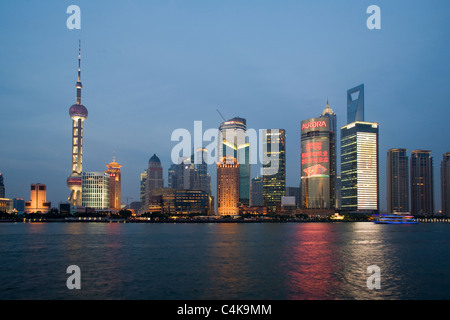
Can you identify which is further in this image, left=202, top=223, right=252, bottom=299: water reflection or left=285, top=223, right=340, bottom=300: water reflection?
left=202, top=223, right=252, bottom=299: water reflection

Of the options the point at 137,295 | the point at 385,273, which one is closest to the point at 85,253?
the point at 137,295

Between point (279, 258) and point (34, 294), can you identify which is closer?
point (34, 294)

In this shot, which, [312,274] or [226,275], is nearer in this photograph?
[226,275]

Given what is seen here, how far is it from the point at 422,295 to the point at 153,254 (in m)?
50.4

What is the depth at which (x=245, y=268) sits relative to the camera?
6144cm

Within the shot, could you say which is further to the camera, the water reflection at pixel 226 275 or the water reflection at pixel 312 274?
the water reflection at pixel 226 275
